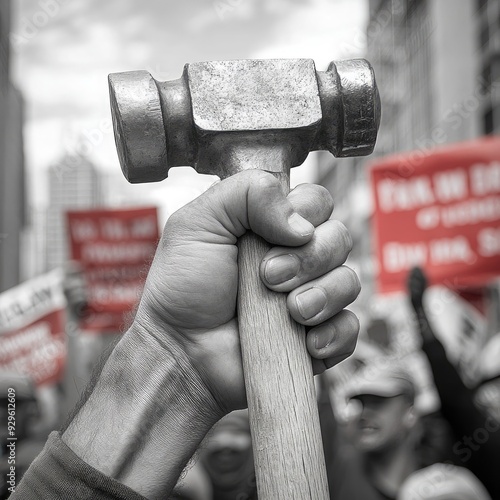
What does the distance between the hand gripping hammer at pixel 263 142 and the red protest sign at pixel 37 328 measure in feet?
19.8

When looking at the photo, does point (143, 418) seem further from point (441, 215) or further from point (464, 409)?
point (441, 215)

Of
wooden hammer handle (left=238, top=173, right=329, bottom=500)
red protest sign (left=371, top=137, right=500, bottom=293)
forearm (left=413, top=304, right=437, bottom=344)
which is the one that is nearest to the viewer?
wooden hammer handle (left=238, top=173, right=329, bottom=500)

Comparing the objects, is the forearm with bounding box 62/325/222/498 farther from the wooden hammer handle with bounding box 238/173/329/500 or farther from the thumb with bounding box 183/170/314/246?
the thumb with bounding box 183/170/314/246

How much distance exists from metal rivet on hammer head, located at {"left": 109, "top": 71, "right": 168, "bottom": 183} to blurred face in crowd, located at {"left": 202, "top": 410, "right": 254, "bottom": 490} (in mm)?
2749

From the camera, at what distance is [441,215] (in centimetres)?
546

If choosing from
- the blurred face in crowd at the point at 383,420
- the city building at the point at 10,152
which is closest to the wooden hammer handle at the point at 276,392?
the blurred face in crowd at the point at 383,420

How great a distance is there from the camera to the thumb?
1.31 m

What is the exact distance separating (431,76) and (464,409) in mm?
22238

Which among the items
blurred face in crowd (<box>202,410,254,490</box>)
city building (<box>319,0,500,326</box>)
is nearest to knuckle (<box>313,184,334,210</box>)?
blurred face in crowd (<box>202,410,254,490</box>)

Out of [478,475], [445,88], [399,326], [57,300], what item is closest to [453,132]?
[445,88]

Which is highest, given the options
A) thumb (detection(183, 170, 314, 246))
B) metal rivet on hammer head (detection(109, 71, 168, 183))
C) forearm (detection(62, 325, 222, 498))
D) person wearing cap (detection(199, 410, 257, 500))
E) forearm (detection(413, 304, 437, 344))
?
metal rivet on hammer head (detection(109, 71, 168, 183))

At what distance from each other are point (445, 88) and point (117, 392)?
20950mm

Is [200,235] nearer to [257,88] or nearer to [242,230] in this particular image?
[242,230]

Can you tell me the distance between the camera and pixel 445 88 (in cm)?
2098
